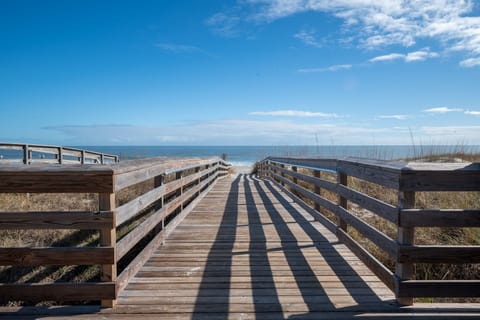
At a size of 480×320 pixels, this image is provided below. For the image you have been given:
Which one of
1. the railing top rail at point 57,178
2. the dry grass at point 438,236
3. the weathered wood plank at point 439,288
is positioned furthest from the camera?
the dry grass at point 438,236

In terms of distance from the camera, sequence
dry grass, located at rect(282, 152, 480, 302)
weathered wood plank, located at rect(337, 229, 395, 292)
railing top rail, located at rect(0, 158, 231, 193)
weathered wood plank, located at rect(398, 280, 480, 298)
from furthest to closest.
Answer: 1. dry grass, located at rect(282, 152, 480, 302)
2. weathered wood plank, located at rect(337, 229, 395, 292)
3. weathered wood plank, located at rect(398, 280, 480, 298)
4. railing top rail, located at rect(0, 158, 231, 193)

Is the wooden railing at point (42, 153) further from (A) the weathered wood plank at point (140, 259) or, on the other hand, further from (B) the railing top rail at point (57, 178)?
(B) the railing top rail at point (57, 178)

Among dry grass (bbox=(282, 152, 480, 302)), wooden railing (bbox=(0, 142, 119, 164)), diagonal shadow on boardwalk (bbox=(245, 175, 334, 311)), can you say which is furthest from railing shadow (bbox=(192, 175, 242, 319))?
wooden railing (bbox=(0, 142, 119, 164))

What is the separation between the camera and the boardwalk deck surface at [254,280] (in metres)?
2.54

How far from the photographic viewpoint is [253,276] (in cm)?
322

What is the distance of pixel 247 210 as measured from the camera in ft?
22.1

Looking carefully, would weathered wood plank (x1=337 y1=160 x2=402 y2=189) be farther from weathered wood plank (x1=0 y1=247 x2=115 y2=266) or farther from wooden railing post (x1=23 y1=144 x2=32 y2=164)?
wooden railing post (x1=23 y1=144 x2=32 y2=164)

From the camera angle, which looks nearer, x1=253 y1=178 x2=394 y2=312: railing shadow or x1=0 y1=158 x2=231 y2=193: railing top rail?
x1=0 y1=158 x2=231 y2=193: railing top rail

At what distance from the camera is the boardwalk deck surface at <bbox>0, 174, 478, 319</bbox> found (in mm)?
2545

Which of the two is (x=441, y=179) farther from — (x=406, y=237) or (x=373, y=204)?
(x=373, y=204)

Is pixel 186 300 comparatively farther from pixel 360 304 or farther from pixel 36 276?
pixel 36 276

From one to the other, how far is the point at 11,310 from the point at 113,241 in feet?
2.89

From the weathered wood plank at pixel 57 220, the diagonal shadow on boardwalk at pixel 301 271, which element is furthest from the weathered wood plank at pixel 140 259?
the diagonal shadow on boardwalk at pixel 301 271

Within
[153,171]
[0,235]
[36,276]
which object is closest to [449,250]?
[153,171]
